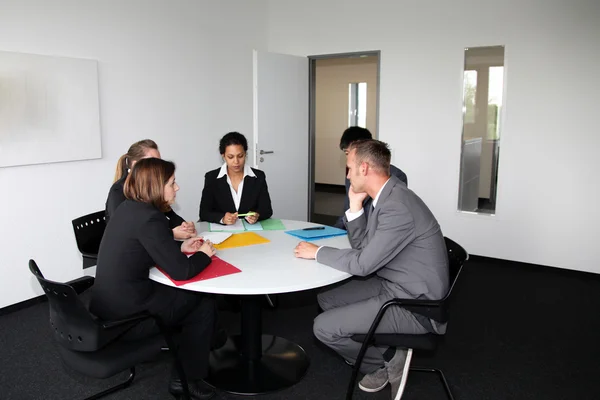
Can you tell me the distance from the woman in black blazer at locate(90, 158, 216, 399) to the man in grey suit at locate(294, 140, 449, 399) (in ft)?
2.06

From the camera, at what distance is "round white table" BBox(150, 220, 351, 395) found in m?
2.15

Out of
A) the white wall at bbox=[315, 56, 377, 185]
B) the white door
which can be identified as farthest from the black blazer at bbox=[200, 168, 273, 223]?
the white wall at bbox=[315, 56, 377, 185]

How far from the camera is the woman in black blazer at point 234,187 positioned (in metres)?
3.51

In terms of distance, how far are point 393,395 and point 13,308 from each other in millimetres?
2948

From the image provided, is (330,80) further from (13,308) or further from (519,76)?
(13,308)

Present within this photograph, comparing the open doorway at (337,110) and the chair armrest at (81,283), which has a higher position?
the open doorway at (337,110)

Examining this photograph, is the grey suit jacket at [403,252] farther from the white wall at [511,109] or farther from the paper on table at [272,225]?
the white wall at [511,109]

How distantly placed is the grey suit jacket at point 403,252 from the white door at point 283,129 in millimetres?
3201

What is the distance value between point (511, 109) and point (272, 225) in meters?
2.93

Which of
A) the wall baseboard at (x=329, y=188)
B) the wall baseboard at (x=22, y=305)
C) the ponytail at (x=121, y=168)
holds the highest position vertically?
the ponytail at (x=121, y=168)

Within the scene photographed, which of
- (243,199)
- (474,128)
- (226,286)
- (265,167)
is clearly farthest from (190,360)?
(474,128)

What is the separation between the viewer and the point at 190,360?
251cm

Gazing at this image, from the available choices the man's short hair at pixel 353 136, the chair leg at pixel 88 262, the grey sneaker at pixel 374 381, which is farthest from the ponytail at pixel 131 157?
the grey sneaker at pixel 374 381

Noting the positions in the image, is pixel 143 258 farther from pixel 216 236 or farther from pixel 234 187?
pixel 234 187
